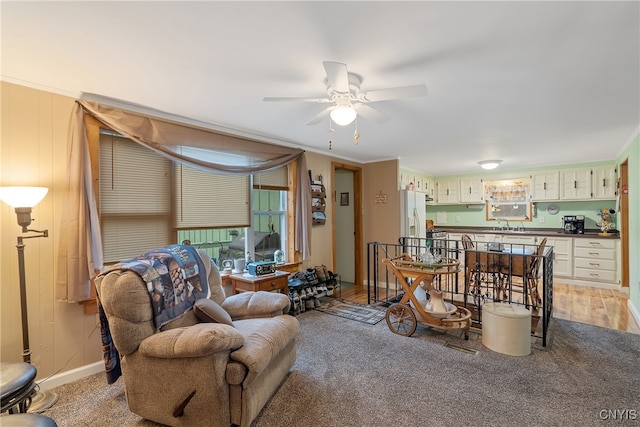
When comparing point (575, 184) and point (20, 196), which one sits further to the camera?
point (575, 184)

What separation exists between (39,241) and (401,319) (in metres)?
3.35

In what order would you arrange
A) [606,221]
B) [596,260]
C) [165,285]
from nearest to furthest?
[165,285] → [596,260] → [606,221]

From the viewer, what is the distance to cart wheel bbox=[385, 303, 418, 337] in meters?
3.19

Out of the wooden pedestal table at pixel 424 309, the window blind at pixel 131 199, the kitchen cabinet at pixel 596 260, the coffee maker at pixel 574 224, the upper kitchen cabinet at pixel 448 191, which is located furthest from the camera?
the upper kitchen cabinet at pixel 448 191

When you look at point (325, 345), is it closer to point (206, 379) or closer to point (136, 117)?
A: point (206, 379)

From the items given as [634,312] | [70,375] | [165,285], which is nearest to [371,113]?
[165,285]

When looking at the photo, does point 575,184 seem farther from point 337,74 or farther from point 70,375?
point 70,375

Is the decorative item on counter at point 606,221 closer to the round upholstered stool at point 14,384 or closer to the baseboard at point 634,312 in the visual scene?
the baseboard at point 634,312

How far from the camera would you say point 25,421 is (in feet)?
4.20

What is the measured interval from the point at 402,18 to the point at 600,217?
21.3 ft

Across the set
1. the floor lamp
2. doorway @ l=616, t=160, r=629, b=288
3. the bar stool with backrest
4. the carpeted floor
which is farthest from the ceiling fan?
doorway @ l=616, t=160, r=629, b=288

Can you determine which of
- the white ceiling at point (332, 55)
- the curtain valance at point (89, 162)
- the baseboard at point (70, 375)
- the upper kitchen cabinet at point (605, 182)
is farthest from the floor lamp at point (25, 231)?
the upper kitchen cabinet at point (605, 182)

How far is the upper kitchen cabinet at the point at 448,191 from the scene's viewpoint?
730 centimetres

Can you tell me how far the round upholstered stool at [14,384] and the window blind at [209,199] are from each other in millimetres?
1549
